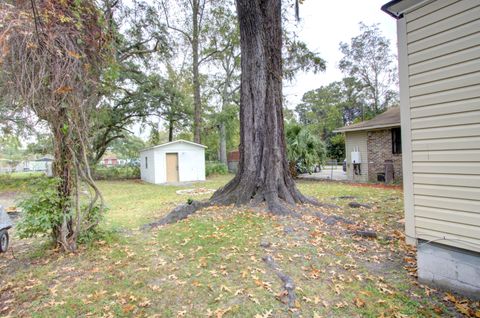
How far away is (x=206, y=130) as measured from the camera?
2262cm

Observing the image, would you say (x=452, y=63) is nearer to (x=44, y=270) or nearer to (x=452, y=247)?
(x=452, y=247)

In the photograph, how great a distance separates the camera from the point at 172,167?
51.3ft

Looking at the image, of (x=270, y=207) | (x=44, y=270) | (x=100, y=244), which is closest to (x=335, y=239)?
(x=270, y=207)

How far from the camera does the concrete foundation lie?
8.06 ft

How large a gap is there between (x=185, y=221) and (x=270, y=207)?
1.54 m

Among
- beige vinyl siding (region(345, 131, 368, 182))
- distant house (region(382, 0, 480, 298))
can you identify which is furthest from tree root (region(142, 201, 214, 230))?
beige vinyl siding (region(345, 131, 368, 182))

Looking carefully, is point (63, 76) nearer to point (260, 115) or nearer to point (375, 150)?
point (260, 115)

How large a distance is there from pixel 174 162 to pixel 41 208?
40.3 ft

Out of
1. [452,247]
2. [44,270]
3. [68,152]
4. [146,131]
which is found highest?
[146,131]

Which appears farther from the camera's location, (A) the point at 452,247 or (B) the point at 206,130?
(B) the point at 206,130

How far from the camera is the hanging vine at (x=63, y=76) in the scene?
303cm

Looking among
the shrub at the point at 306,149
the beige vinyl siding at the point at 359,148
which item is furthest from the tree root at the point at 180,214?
the beige vinyl siding at the point at 359,148

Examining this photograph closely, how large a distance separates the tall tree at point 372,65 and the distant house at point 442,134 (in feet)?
70.0

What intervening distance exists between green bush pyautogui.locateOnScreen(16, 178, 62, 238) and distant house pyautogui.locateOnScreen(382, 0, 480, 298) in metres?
4.36
